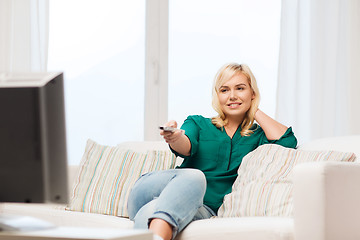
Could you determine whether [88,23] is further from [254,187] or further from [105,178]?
[254,187]

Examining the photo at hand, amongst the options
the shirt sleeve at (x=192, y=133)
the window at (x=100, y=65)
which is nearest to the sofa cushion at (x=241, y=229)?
the shirt sleeve at (x=192, y=133)

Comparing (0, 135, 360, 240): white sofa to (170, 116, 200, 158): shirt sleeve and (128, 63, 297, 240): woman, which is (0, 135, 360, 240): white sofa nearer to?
(128, 63, 297, 240): woman

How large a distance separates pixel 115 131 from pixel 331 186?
2.43 meters

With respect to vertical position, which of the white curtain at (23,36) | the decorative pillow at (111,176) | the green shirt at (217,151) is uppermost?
the white curtain at (23,36)

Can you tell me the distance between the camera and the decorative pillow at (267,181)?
2234 mm

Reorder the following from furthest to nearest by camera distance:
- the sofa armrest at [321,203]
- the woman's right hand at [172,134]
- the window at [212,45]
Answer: the window at [212,45]
the woman's right hand at [172,134]
the sofa armrest at [321,203]

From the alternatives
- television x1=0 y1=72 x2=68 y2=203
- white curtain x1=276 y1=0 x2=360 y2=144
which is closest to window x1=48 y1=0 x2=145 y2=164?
white curtain x1=276 y1=0 x2=360 y2=144

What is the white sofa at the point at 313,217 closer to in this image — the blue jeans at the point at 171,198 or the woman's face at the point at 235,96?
the blue jeans at the point at 171,198

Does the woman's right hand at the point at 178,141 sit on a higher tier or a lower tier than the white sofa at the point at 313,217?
higher

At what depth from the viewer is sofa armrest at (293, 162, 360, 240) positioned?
6.19ft

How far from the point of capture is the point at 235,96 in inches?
103

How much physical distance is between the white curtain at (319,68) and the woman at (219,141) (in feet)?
4.04

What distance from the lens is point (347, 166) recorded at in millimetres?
1997

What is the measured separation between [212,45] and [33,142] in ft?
10.4
